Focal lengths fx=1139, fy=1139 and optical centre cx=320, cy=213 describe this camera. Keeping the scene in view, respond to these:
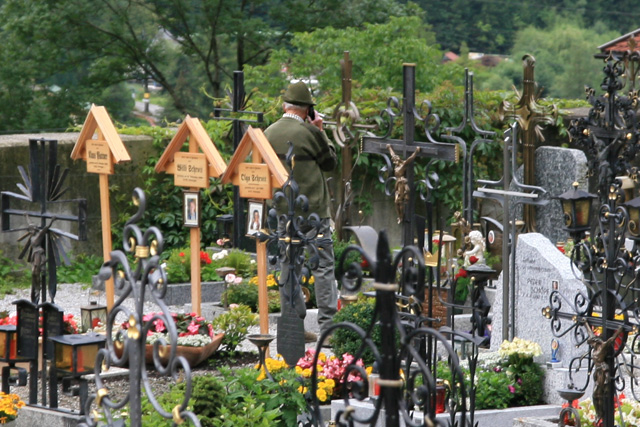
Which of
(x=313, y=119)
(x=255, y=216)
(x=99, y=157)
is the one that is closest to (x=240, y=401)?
(x=255, y=216)

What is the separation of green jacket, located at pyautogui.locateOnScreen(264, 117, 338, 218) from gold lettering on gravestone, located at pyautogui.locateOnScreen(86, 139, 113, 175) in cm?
123

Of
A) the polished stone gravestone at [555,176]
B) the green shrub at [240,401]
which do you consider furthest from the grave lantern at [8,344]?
the polished stone gravestone at [555,176]

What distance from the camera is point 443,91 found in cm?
1382

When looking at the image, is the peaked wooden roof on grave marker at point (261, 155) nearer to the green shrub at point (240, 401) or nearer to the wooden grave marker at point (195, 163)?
the wooden grave marker at point (195, 163)

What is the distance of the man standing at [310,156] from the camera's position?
8.70 metres

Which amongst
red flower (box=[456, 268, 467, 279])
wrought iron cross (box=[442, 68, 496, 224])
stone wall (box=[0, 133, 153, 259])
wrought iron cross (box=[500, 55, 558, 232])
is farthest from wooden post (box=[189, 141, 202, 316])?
wrought iron cross (box=[500, 55, 558, 232])

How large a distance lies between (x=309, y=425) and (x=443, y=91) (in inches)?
322

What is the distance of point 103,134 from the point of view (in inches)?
333

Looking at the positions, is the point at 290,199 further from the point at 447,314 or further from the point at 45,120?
the point at 45,120

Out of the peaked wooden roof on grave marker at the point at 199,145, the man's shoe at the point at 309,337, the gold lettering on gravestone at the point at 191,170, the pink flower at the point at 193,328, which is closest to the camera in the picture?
the pink flower at the point at 193,328

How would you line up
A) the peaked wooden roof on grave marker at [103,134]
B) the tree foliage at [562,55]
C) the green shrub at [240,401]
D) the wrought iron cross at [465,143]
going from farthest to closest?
the tree foliage at [562,55], the wrought iron cross at [465,143], the peaked wooden roof on grave marker at [103,134], the green shrub at [240,401]

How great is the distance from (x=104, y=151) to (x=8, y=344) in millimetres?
1965

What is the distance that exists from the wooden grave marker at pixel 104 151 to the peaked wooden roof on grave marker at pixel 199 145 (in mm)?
556

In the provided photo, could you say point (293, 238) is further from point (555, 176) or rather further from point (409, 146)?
point (555, 176)
